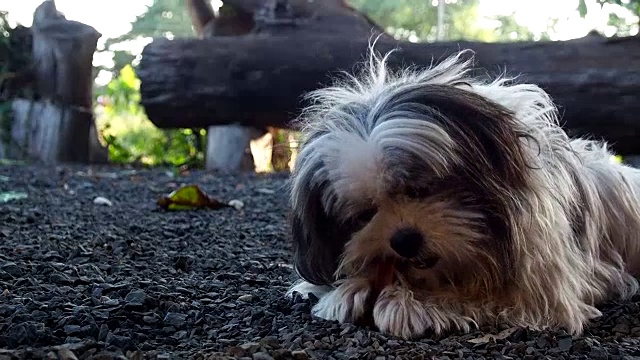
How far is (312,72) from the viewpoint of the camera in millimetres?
8297

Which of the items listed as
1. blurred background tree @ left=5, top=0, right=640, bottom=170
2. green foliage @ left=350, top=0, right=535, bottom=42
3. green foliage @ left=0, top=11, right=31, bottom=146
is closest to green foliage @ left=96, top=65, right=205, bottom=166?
blurred background tree @ left=5, top=0, right=640, bottom=170

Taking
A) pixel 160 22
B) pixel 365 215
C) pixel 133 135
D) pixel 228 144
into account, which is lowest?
pixel 133 135

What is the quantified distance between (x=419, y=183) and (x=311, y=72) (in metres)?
5.47

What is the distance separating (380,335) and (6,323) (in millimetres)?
1191

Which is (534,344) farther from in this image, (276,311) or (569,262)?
(276,311)

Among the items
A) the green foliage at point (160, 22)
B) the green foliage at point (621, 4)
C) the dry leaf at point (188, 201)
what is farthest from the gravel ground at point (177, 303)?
the green foliage at point (160, 22)

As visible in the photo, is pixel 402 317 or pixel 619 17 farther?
pixel 619 17

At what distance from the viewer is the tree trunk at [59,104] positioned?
10.4m

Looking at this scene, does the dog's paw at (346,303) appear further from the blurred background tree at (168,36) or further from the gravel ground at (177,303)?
the blurred background tree at (168,36)

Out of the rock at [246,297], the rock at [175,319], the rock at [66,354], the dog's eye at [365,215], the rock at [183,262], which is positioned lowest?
the rock at [183,262]

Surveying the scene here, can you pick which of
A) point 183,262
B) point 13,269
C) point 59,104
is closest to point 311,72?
point 59,104

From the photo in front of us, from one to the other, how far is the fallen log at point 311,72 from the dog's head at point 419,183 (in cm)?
398

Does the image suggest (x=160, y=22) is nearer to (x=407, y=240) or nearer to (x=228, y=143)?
(x=228, y=143)

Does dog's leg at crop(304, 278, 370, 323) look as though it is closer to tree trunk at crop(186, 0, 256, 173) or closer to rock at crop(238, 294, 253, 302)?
rock at crop(238, 294, 253, 302)
